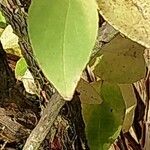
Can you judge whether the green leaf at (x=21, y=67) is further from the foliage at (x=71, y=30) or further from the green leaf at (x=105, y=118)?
the foliage at (x=71, y=30)

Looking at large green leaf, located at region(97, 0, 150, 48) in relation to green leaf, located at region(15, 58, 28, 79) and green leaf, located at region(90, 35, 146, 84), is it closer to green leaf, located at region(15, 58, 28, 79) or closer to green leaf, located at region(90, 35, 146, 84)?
green leaf, located at region(90, 35, 146, 84)

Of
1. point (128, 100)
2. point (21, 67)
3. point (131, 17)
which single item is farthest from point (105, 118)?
point (131, 17)

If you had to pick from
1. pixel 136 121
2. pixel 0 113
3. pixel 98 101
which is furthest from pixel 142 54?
pixel 0 113

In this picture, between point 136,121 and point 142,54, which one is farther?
point 136,121

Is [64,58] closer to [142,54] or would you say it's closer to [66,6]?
[66,6]

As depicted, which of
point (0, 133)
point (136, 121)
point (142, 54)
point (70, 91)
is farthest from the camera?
point (0, 133)

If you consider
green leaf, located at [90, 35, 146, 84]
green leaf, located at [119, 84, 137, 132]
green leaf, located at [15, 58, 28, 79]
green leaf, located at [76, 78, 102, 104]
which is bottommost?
green leaf, located at [119, 84, 137, 132]

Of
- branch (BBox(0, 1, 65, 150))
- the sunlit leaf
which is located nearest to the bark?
branch (BBox(0, 1, 65, 150))
